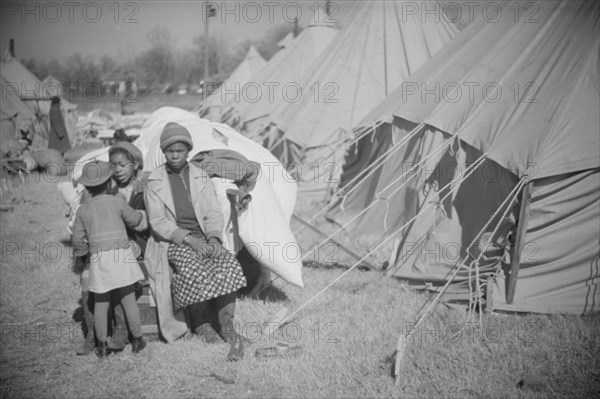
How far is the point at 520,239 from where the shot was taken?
14.4 feet

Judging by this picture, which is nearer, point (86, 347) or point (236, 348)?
point (236, 348)

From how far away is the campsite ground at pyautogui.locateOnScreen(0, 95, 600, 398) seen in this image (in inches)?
137

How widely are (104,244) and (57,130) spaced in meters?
12.6

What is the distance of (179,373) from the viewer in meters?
3.71

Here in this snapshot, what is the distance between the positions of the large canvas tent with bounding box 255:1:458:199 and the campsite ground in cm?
465

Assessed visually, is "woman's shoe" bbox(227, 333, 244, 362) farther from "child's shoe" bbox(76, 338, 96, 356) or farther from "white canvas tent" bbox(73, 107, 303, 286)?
"child's shoe" bbox(76, 338, 96, 356)

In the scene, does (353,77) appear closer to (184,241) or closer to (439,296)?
(439,296)

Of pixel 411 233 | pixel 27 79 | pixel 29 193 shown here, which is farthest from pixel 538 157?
pixel 27 79

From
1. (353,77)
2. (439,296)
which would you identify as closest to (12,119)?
(353,77)

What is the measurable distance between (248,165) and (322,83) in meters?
5.97

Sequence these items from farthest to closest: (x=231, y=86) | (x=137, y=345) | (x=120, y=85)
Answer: (x=120, y=85), (x=231, y=86), (x=137, y=345)

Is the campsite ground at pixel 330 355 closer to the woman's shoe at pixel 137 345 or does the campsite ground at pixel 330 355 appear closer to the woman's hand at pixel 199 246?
the woman's shoe at pixel 137 345

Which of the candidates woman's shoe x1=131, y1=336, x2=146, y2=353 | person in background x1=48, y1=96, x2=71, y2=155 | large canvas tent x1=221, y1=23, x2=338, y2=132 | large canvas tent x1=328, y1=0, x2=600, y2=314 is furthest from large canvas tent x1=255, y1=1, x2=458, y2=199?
person in background x1=48, y1=96, x2=71, y2=155

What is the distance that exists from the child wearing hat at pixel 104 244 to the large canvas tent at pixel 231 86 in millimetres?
10414
